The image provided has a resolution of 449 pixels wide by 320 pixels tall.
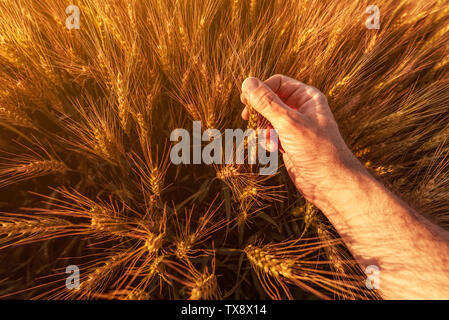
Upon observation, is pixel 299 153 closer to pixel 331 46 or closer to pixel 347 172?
pixel 347 172

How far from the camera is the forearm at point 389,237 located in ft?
Answer: 2.46

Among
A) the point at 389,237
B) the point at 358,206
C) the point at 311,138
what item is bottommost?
the point at 389,237

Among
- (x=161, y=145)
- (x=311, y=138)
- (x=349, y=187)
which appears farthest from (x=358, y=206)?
(x=161, y=145)

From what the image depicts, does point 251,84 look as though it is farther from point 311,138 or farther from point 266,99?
point 311,138

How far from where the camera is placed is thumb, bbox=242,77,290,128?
2.65 feet

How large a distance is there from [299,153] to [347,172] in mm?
194

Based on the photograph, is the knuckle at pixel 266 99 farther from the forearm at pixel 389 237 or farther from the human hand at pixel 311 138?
the forearm at pixel 389 237

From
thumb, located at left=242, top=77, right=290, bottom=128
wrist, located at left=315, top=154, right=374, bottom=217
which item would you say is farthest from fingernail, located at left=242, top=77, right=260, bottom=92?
wrist, located at left=315, top=154, right=374, bottom=217

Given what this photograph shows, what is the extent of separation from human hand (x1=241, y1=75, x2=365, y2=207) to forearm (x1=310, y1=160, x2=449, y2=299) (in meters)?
0.03

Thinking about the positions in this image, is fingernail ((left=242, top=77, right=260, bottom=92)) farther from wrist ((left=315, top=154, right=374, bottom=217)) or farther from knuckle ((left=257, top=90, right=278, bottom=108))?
wrist ((left=315, top=154, right=374, bottom=217))

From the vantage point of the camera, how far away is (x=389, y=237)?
0.80 m

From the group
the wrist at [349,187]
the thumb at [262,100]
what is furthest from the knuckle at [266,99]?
the wrist at [349,187]

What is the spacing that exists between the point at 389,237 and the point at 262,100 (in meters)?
0.68
